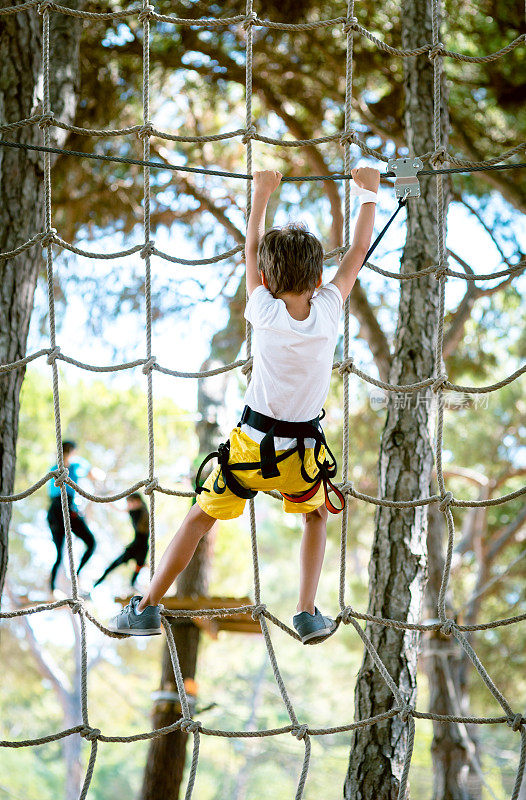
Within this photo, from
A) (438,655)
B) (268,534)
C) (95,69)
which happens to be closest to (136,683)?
(268,534)

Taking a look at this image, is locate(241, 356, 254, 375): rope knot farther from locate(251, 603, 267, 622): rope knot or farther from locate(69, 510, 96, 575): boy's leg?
locate(69, 510, 96, 575): boy's leg

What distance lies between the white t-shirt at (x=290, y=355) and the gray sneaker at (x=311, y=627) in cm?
35

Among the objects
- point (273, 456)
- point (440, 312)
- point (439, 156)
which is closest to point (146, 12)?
point (439, 156)

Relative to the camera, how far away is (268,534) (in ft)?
45.8

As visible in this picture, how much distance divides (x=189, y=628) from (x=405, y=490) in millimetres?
2591

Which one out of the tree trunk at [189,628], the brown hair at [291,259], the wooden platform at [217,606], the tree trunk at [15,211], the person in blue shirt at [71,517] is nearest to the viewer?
the brown hair at [291,259]

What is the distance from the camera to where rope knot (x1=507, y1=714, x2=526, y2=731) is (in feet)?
5.31

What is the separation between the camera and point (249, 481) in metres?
1.60

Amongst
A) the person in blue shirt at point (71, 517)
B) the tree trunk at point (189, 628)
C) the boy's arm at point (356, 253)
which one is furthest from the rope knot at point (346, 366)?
the tree trunk at point (189, 628)

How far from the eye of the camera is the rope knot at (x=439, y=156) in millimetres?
2047

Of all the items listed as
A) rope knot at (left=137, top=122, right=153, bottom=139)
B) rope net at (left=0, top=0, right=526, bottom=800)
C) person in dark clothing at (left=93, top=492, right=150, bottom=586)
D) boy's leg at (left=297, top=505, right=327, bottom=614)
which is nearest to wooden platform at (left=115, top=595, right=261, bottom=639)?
person in dark clothing at (left=93, top=492, right=150, bottom=586)

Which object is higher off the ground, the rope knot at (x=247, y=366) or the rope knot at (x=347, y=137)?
the rope knot at (x=347, y=137)

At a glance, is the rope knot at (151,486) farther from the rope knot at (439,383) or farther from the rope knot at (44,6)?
the rope knot at (44,6)

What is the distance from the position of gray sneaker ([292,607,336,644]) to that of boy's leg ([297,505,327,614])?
0.02 metres
